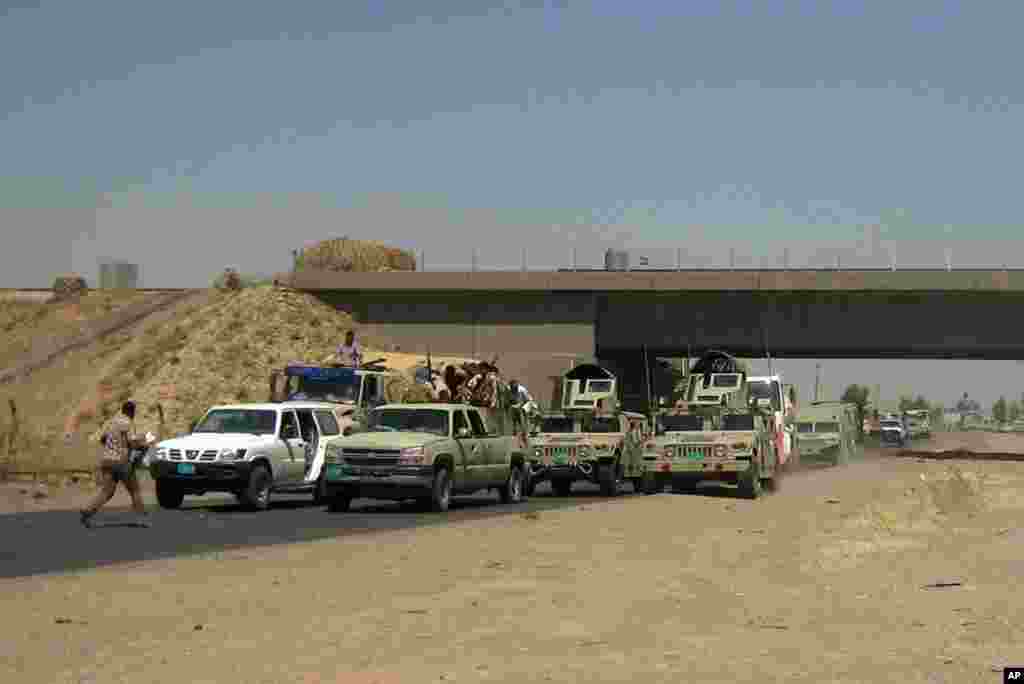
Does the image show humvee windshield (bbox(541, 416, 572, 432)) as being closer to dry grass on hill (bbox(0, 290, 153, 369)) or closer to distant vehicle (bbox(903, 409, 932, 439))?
dry grass on hill (bbox(0, 290, 153, 369))

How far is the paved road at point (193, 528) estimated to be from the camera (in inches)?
695

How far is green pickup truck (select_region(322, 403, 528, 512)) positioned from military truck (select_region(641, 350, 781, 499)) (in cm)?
431

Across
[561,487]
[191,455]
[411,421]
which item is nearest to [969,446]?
[561,487]

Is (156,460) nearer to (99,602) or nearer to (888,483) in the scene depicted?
(99,602)

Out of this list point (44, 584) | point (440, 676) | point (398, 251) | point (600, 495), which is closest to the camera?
point (440, 676)

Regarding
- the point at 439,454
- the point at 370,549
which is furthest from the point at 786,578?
the point at 439,454

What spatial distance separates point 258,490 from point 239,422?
166 cm

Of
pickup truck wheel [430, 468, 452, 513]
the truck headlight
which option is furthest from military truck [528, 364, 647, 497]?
the truck headlight

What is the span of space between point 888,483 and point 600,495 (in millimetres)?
8081

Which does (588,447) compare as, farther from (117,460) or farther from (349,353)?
(117,460)

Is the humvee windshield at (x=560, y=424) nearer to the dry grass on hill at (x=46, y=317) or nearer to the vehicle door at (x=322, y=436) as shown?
the vehicle door at (x=322, y=436)

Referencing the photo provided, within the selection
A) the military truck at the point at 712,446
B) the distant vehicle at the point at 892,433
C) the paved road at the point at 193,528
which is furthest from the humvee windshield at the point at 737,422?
the distant vehicle at the point at 892,433

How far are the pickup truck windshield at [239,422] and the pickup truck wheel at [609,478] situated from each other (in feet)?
26.7

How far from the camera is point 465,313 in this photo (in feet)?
200
